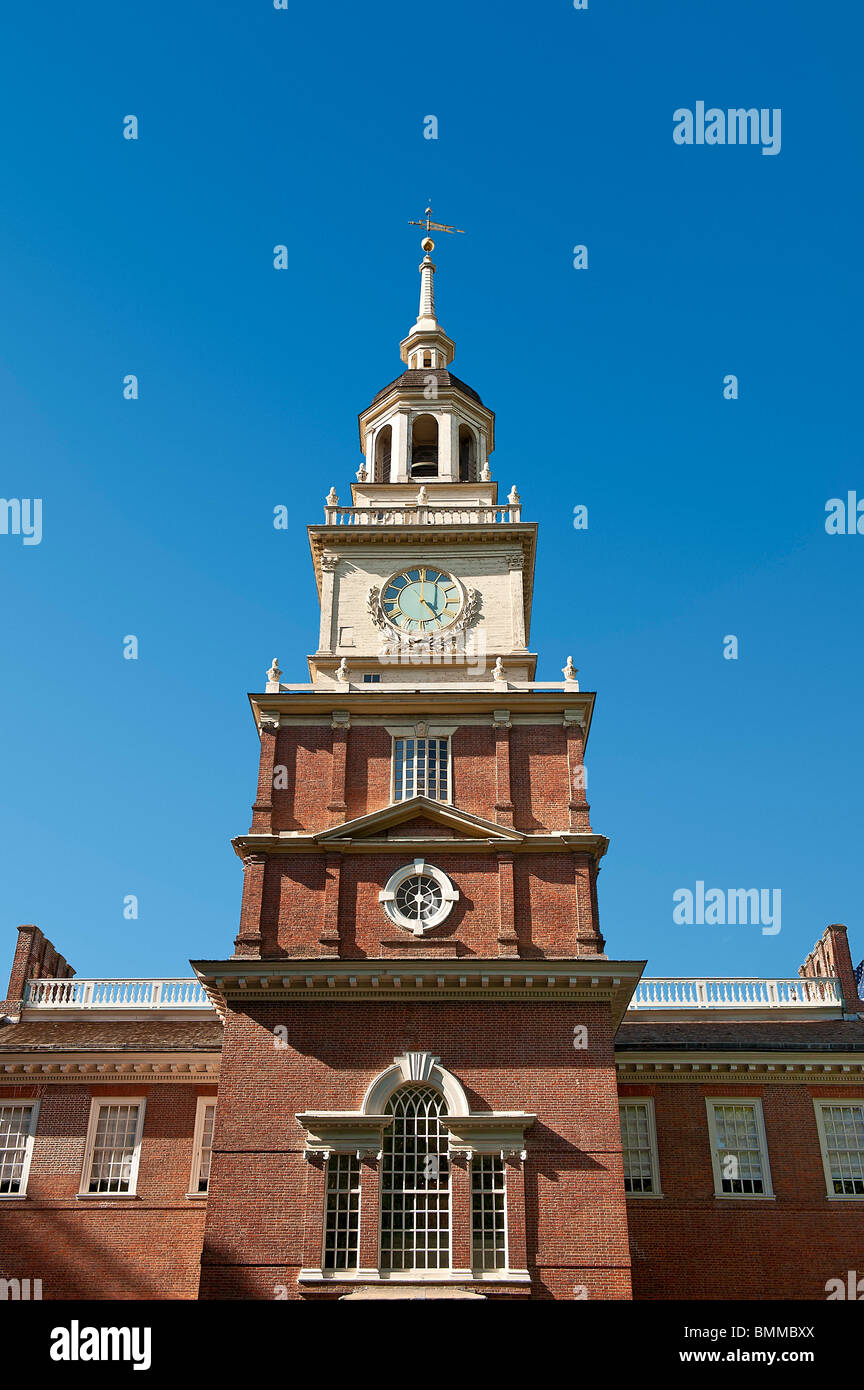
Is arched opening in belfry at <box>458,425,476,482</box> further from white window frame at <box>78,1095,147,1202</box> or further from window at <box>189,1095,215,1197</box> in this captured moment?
white window frame at <box>78,1095,147,1202</box>

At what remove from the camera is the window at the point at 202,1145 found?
31.1 m

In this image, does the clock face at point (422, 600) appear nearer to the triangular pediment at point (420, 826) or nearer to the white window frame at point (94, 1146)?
the triangular pediment at point (420, 826)

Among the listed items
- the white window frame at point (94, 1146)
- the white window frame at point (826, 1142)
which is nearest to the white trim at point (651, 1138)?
the white window frame at point (826, 1142)

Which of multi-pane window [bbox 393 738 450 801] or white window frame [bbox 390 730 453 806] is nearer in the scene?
white window frame [bbox 390 730 453 806]

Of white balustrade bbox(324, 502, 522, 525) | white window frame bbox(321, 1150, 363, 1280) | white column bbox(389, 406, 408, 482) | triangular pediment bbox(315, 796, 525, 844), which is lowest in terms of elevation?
white window frame bbox(321, 1150, 363, 1280)

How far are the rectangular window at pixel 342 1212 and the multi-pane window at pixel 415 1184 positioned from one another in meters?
0.52

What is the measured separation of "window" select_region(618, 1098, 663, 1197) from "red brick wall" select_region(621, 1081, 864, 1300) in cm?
18

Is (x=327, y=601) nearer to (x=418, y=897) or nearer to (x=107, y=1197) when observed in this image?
(x=418, y=897)

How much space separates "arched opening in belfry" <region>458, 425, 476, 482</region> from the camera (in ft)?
128

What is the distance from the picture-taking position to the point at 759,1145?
1251 inches

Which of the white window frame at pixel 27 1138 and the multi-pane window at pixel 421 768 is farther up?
the multi-pane window at pixel 421 768

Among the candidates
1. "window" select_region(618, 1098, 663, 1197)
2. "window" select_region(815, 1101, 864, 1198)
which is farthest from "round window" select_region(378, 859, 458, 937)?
"window" select_region(815, 1101, 864, 1198)

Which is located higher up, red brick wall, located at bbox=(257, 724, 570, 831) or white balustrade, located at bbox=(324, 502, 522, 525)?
white balustrade, located at bbox=(324, 502, 522, 525)
